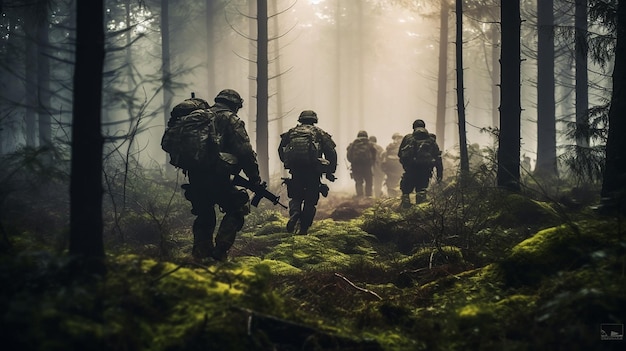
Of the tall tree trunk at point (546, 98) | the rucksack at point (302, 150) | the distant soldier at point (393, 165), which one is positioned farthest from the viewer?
the distant soldier at point (393, 165)

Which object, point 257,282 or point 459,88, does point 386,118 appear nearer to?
point 459,88

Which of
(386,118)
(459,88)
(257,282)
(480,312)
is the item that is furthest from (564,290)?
(386,118)

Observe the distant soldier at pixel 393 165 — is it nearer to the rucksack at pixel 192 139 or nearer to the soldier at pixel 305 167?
the soldier at pixel 305 167

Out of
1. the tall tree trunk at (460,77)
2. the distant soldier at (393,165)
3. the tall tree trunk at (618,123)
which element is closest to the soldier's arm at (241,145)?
the tall tree trunk at (618,123)

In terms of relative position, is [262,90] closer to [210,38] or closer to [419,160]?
[419,160]

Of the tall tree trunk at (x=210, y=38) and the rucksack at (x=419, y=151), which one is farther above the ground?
the tall tree trunk at (x=210, y=38)

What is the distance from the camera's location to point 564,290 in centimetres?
352

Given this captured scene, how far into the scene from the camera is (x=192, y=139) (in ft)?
19.5

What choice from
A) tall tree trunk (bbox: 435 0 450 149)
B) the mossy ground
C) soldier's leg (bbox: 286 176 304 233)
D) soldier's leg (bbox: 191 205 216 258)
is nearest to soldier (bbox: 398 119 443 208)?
soldier's leg (bbox: 286 176 304 233)

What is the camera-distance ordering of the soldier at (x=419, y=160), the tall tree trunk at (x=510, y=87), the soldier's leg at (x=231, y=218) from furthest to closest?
1. the soldier at (x=419, y=160)
2. the tall tree trunk at (x=510, y=87)
3. the soldier's leg at (x=231, y=218)

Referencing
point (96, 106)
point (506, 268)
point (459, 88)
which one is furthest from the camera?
point (459, 88)

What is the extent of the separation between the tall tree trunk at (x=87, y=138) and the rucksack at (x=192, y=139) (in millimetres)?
2134

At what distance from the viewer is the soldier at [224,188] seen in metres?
6.27

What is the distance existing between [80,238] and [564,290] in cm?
419
